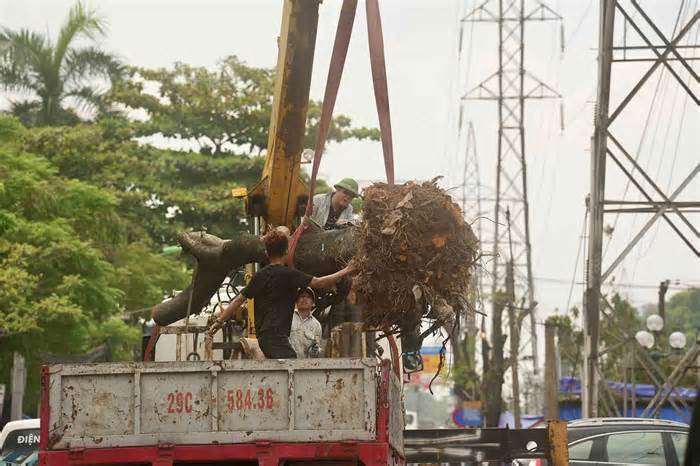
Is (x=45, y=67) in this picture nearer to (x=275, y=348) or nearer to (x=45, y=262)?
(x=45, y=262)

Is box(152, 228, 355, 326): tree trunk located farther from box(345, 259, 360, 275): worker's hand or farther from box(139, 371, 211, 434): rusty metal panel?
box(139, 371, 211, 434): rusty metal panel

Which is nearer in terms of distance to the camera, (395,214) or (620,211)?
(395,214)

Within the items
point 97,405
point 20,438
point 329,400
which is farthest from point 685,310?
point 97,405

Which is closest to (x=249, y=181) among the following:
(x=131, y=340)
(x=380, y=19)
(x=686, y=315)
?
(x=131, y=340)

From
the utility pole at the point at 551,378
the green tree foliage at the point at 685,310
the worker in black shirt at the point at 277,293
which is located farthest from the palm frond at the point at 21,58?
the green tree foliage at the point at 685,310

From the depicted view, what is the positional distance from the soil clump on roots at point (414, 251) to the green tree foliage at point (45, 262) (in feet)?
55.1

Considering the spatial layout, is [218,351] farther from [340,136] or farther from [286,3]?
[340,136]

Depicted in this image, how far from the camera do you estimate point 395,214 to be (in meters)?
10.8

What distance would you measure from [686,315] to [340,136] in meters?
70.1

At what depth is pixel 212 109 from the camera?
4625cm

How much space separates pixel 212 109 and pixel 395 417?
118ft

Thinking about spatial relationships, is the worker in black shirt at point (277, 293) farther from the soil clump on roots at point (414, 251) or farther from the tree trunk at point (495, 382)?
the tree trunk at point (495, 382)

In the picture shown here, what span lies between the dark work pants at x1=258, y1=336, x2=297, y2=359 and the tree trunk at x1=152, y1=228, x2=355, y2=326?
127 cm

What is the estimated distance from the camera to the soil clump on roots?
1082cm
